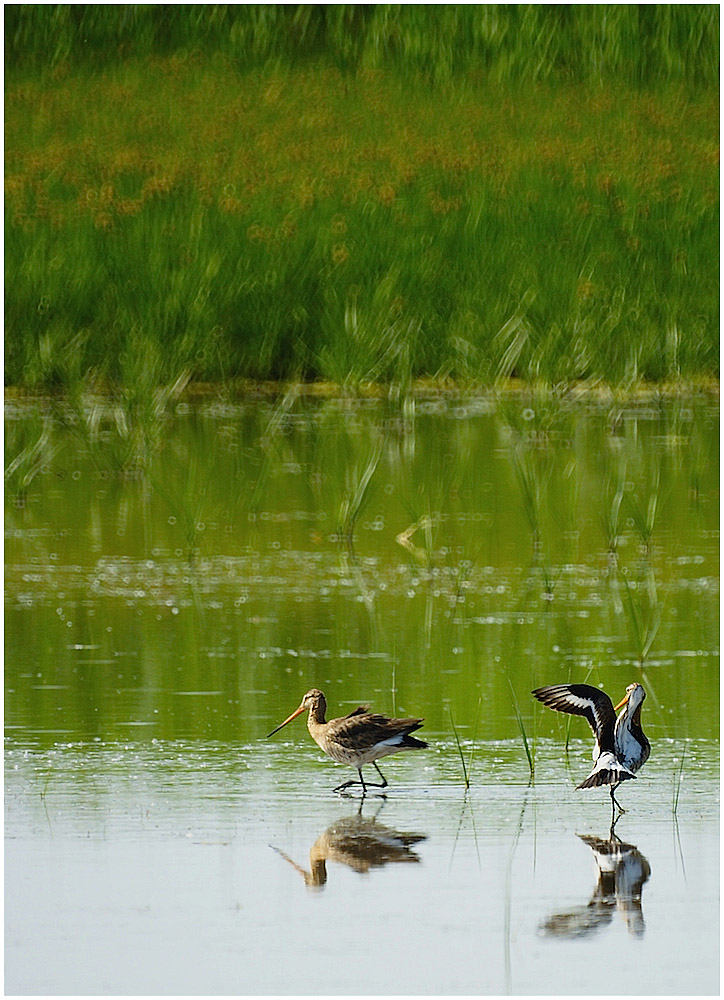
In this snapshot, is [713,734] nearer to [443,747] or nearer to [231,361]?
[443,747]

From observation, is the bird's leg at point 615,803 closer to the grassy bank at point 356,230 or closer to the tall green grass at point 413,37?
the grassy bank at point 356,230

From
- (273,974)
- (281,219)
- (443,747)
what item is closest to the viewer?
(273,974)

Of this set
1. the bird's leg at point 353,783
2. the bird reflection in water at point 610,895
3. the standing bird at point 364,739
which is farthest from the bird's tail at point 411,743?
the bird reflection in water at point 610,895

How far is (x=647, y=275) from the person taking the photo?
8.87 metres

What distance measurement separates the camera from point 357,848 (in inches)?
128

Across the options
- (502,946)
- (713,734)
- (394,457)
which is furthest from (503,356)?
(502,946)

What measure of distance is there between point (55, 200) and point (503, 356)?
124 inches

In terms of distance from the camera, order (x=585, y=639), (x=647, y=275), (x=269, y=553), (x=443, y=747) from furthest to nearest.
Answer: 1. (x=647, y=275)
2. (x=269, y=553)
3. (x=585, y=639)
4. (x=443, y=747)

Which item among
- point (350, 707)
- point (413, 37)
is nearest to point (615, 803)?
point (350, 707)

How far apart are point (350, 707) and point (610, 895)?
0.97 m

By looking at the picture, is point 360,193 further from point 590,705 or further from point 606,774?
point 606,774

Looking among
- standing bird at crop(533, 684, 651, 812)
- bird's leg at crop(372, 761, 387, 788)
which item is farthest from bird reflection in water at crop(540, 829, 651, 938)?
bird's leg at crop(372, 761, 387, 788)

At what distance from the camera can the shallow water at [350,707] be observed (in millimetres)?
2912

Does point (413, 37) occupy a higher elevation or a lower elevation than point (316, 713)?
higher
